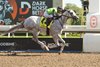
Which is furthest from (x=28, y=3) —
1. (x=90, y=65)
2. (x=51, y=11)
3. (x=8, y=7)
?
(x=90, y=65)

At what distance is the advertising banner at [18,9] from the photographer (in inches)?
1039

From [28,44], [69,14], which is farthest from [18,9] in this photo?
[69,14]

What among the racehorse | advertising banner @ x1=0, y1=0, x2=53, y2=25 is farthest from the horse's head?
advertising banner @ x1=0, y1=0, x2=53, y2=25

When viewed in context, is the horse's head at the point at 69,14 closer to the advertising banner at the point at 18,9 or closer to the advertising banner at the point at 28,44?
the advertising banner at the point at 28,44

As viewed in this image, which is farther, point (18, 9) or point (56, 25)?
point (18, 9)

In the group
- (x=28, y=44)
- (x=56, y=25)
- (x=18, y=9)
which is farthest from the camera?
(x=18, y=9)

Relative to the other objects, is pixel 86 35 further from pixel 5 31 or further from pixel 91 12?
pixel 5 31

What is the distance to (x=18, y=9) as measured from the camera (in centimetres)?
2650

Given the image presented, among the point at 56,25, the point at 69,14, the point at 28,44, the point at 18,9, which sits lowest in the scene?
the point at 28,44

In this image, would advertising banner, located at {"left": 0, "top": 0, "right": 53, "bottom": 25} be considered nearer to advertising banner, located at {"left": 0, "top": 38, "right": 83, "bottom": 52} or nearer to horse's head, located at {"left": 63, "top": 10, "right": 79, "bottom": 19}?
advertising banner, located at {"left": 0, "top": 38, "right": 83, "bottom": 52}

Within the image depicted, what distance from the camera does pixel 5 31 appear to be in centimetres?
1772

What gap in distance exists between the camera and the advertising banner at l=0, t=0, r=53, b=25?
26.4 meters

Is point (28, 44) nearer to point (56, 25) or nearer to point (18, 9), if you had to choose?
point (56, 25)

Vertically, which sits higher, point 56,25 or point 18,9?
point 18,9
